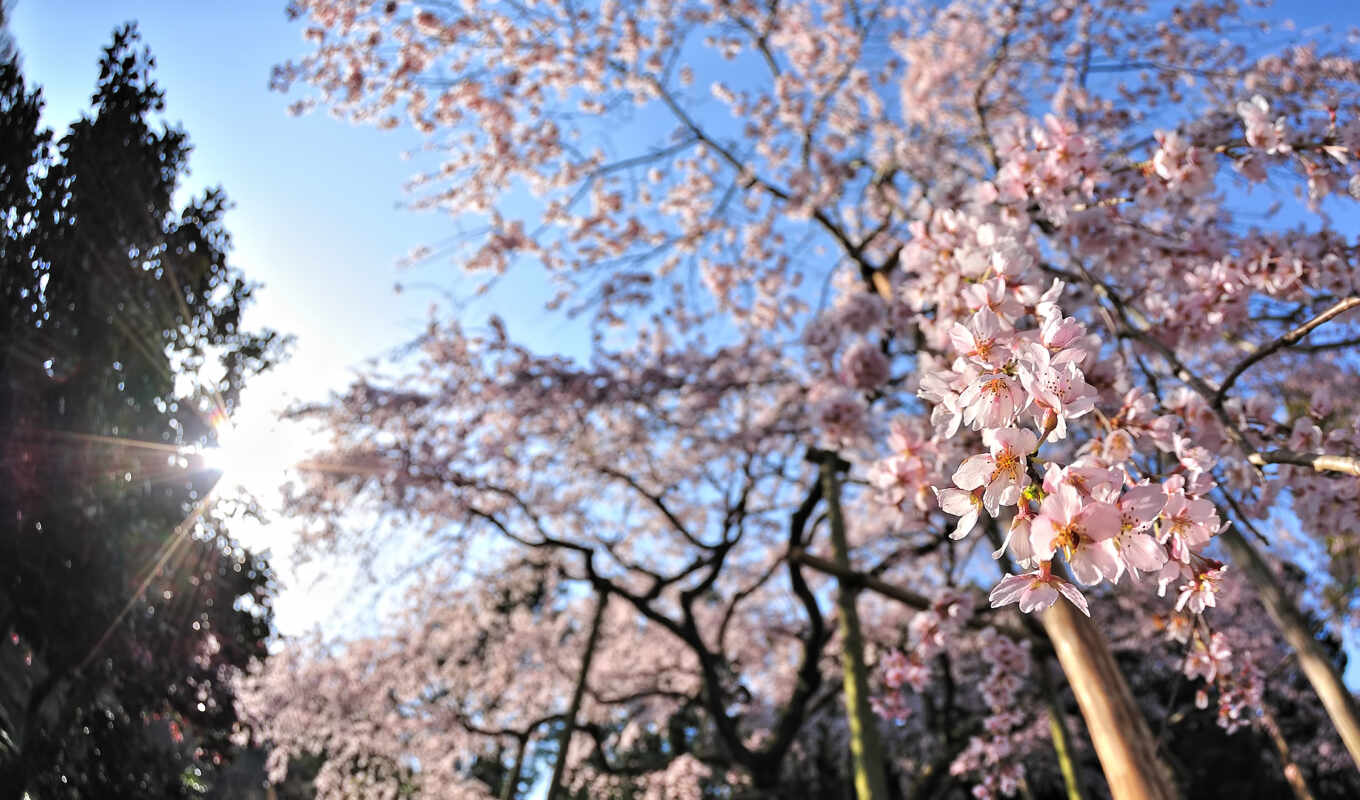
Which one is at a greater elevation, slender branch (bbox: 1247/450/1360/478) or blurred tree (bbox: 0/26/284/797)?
blurred tree (bbox: 0/26/284/797)

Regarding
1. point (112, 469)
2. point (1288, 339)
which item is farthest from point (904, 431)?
point (112, 469)

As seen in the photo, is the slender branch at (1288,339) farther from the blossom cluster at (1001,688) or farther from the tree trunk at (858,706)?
the tree trunk at (858,706)

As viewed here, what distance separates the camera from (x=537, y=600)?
12.7m

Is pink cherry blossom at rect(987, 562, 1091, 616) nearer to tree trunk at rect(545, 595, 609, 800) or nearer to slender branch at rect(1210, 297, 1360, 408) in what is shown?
slender branch at rect(1210, 297, 1360, 408)

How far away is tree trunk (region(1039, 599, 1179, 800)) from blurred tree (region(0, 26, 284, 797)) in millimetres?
4452

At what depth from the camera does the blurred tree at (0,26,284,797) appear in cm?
330

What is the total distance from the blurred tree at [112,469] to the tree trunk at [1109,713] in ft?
14.6

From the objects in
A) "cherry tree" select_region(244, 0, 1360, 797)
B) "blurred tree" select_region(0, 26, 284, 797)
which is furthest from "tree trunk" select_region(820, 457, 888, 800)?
"blurred tree" select_region(0, 26, 284, 797)

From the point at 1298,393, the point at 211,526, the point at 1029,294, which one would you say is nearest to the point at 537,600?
the point at 211,526

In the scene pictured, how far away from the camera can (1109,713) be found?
7.07 ft

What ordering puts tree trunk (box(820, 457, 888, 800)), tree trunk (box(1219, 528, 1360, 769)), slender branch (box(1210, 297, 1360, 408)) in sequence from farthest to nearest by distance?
tree trunk (box(820, 457, 888, 800)) < tree trunk (box(1219, 528, 1360, 769)) < slender branch (box(1210, 297, 1360, 408))

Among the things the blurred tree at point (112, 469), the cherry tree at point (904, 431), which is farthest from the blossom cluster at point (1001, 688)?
the blurred tree at point (112, 469)

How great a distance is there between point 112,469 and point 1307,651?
6828mm

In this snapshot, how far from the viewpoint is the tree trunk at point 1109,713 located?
2.03 m
